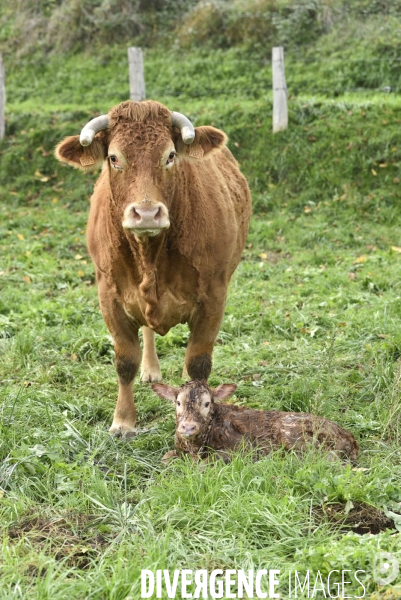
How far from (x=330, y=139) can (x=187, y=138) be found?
8.78 m

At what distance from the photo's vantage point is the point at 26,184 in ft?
48.8

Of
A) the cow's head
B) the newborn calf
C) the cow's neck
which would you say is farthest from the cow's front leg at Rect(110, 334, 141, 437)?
the cow's head

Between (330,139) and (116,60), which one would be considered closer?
(330,139)

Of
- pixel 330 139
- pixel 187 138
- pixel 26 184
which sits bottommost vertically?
pixel 26 184

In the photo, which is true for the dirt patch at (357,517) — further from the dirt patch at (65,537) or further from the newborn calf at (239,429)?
the dirt patch at (65,537)

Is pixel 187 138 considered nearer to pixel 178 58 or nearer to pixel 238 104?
pixel 238 104

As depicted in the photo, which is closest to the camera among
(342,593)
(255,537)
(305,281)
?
(342,593)

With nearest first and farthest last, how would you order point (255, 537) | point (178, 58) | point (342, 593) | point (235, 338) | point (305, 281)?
point (342, 593), point (255, 537), point (235, 338), point (305, 281), point (178, 58)

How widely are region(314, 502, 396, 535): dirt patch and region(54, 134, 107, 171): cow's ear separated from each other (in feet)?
9.22

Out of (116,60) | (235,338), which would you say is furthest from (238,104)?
(235,338)

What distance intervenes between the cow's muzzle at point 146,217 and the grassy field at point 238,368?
149 centimetres

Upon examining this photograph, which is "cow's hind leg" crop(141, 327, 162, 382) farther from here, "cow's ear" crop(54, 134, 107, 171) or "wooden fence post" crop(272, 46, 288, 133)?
"wooden fence post" crop(272, 46, 288, 133)

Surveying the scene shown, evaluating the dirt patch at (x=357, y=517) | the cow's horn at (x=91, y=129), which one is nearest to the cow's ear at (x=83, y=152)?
the cow's horn at (x=91, y=129)

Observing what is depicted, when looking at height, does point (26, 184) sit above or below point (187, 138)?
below
